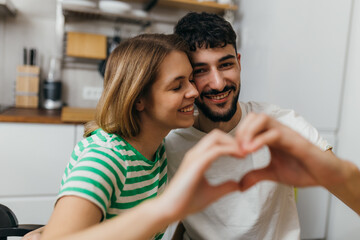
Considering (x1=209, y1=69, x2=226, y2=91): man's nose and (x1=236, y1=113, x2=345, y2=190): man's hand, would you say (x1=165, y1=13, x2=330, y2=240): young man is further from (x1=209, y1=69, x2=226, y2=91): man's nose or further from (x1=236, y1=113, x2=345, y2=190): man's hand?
(x1=236, y1=113, x2=345, y2=190): man's hand

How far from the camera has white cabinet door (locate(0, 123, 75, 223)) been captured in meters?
1.63

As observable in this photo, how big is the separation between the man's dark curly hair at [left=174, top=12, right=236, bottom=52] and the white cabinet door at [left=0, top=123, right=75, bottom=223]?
2.90 feet

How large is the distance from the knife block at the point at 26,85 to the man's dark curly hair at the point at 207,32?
1361 mm

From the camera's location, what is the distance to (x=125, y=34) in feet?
7.63

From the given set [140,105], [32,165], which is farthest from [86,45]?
[140,105]

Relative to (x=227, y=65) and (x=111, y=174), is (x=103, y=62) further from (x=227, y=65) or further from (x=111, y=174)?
(x=111, y=174)

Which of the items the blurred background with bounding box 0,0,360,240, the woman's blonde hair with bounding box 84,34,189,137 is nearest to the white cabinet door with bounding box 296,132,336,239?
the blurred background with bounding box 0,0,360,240

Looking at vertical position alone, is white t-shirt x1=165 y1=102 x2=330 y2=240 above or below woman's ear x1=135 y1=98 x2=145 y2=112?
below

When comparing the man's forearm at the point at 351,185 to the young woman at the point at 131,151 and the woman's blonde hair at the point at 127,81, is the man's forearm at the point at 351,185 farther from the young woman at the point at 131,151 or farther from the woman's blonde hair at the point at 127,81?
the woman's blonde hair at the point at 127,81

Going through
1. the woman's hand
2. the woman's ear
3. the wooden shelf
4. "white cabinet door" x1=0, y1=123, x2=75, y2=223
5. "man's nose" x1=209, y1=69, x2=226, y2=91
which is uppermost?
the wooden shelf

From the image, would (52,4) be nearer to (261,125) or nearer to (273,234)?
(273,234)

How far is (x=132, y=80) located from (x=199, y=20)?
1.26 ft

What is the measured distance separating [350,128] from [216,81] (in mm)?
1268

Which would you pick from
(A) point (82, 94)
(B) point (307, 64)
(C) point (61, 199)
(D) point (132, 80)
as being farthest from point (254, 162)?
(A) point (82, 94)
